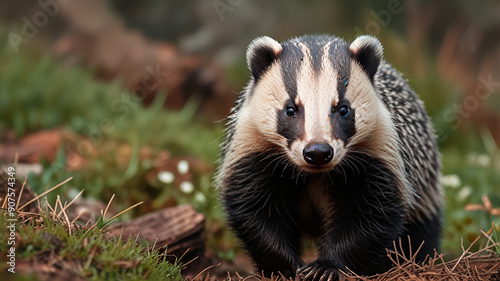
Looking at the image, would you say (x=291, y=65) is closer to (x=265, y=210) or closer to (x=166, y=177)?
(x=265, y=210)

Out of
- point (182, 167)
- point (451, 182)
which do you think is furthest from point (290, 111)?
point (451, 182)

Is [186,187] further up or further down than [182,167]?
further down

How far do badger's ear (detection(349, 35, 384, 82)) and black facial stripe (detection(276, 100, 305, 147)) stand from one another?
745mm

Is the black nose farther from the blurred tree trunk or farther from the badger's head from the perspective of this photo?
the blurred tree trunk

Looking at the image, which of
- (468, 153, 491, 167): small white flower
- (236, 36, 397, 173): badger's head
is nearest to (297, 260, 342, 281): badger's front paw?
(236, 36, 397, 173): badger's head

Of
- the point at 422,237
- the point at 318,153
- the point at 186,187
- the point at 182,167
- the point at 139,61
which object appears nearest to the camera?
the point at 318,153

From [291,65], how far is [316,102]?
0.43 meters

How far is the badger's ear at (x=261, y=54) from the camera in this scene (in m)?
4.31

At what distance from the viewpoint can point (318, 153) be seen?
3621mm

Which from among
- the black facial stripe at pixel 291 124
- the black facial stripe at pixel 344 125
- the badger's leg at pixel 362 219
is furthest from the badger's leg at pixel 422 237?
the black facial stripe at pixel 291 124

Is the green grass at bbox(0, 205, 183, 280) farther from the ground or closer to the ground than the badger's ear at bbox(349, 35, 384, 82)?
closer to the ground

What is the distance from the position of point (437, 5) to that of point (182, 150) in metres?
7.30

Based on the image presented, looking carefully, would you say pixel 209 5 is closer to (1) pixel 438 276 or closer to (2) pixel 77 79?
(2) pixel 77 79

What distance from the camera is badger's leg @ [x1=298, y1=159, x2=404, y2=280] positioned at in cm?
428
